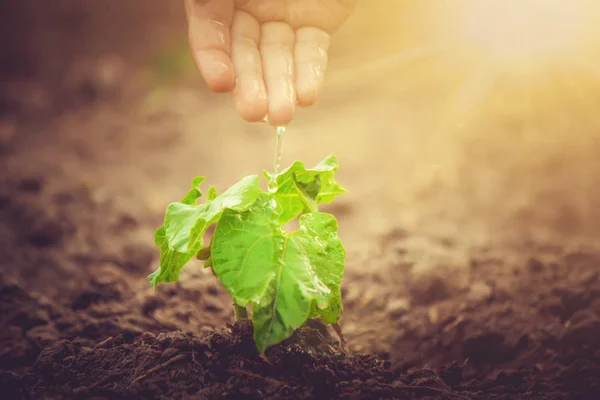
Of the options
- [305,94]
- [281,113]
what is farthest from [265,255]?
[305,94]

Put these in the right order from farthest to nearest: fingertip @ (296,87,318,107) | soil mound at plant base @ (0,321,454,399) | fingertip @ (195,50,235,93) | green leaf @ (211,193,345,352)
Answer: fingertip @ (296,87,318,107), fingertip @ (195,50,235,93), soil mound at plant base @ (0,321,454,399), green leaf @ (211,193,345,352)

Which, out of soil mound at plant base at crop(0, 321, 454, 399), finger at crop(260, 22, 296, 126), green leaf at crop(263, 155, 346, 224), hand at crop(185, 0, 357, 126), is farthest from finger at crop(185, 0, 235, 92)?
soil mound at plant base at crop(0, 321, 454, 399)

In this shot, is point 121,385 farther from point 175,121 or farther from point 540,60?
point 540,60

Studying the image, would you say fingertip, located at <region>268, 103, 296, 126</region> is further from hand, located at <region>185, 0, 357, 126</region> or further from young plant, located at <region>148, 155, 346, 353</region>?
young plant, located at <region>148, 155, 346, 353</region>

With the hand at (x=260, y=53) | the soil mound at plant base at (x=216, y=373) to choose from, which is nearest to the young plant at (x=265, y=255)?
the soil mound at plant base at (x=216, y=373)

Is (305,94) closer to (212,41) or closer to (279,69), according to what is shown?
(279,69)

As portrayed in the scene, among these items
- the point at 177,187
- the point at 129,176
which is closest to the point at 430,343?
the point at 177,187
